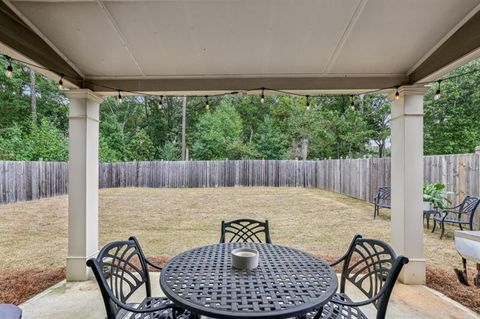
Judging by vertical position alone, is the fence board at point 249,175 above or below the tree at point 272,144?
below

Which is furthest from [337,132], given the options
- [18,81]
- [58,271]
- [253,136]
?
[18,81]

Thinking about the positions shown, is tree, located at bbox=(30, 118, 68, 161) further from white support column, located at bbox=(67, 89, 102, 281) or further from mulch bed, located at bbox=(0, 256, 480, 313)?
white support column, located at bbox=(67, 89, 102, 281)

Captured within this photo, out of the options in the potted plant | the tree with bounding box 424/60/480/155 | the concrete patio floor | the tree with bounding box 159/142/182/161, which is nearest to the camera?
the concrete patio floor

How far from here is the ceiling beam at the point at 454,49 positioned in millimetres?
1979

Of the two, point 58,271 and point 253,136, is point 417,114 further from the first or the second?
point 253,136

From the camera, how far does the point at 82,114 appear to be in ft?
9.90

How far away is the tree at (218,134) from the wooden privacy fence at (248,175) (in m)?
3.47

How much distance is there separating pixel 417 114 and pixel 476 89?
900 centimetres

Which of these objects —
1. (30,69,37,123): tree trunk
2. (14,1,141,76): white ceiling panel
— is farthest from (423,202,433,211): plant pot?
(30,69,37,123): tree trunk

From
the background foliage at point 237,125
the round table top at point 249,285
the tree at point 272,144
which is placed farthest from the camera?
the tree at point 272,144

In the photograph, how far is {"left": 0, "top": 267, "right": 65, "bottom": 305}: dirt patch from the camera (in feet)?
8.57

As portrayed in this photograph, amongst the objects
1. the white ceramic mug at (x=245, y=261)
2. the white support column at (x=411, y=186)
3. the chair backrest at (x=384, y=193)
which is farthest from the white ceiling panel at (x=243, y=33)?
the chair backrest at (x=384, y=193)

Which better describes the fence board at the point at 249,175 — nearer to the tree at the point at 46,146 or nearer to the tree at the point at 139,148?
the tree at the point at 46,146

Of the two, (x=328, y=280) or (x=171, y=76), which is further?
(x=171, y=76)
